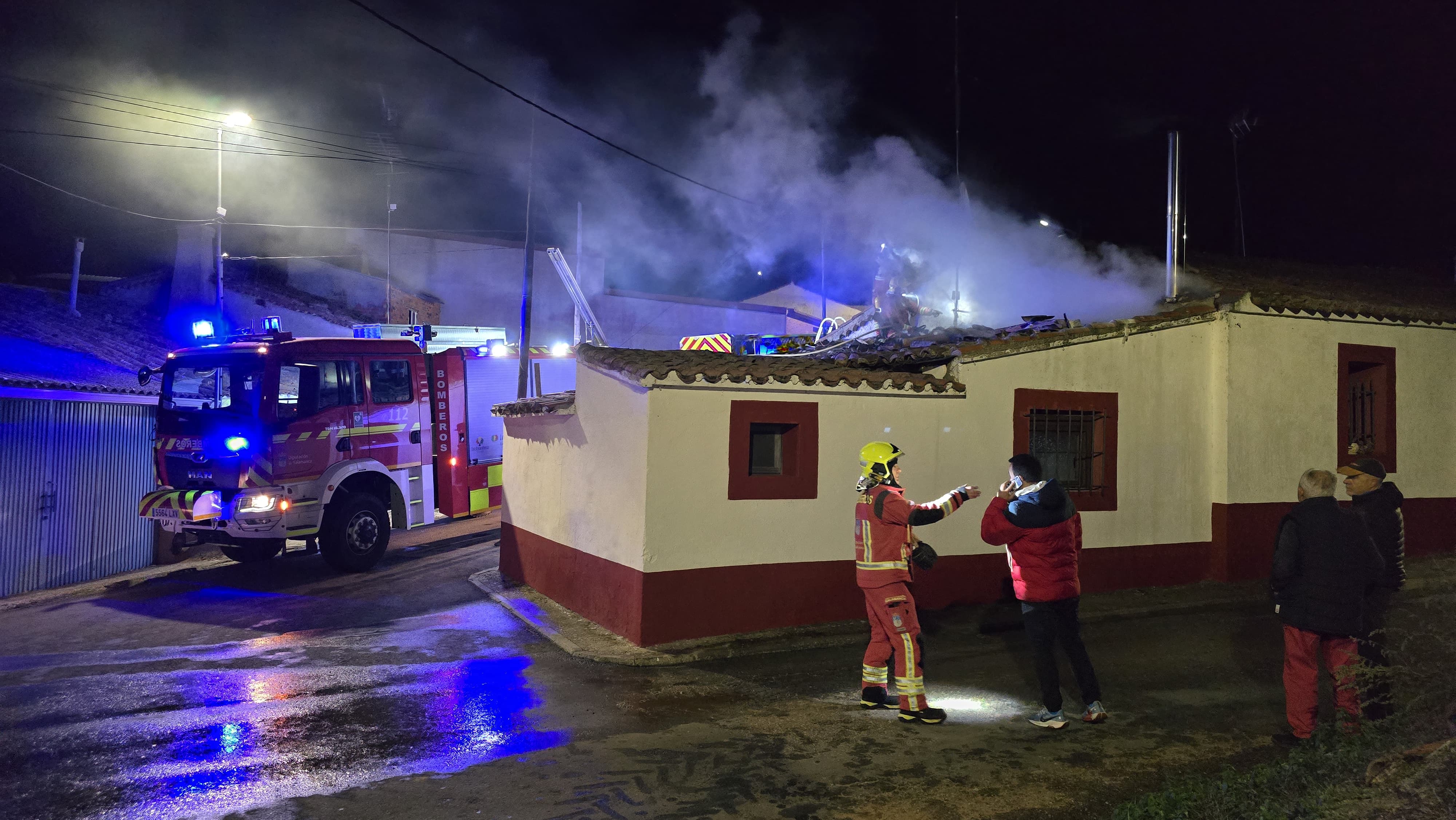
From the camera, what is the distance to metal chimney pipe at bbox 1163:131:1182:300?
12172 mm

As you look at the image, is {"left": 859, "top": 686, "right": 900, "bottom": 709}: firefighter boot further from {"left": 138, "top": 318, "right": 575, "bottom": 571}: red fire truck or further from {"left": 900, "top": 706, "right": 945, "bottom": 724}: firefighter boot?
{"left": 138, "top": 318, "right": 575, "bottom": 571}: red fire truck

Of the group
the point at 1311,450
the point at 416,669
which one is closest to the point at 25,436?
the point at 416,669

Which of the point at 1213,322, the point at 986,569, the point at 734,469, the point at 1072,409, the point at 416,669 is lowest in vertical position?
the point at 416,669

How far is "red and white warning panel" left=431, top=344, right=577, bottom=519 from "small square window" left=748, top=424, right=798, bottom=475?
427cm

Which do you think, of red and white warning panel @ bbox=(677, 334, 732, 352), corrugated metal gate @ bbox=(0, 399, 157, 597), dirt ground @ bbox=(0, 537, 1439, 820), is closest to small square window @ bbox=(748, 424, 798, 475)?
dirt ground @ bbox=(0, 537, 1439, 820)

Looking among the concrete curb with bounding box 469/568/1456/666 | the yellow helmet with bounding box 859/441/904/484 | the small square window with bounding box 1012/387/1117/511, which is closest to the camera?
the yellow helmet with bounding box 859/441/904/484

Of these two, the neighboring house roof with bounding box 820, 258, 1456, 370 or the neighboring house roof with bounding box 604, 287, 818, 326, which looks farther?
the neighboring house roof with bounding box 604, 287, 818, 326

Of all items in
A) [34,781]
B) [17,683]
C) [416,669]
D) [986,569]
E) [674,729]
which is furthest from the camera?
[986,569]

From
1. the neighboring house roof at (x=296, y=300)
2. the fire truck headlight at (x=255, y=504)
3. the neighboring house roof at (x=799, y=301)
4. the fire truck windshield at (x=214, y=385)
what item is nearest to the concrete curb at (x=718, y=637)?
the fire truck headlight at (x=255, y=504)

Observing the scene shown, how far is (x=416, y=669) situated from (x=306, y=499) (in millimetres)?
4347

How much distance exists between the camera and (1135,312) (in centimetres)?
1291

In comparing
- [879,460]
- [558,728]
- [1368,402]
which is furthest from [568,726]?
[1368,402]

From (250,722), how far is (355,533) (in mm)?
5662

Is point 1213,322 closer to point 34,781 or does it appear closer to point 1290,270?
point 34,781
